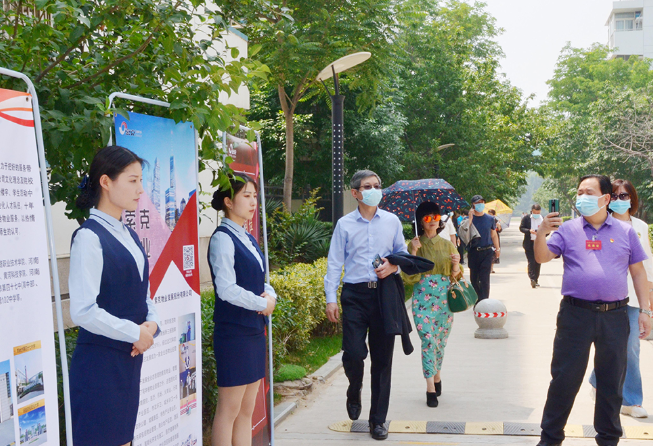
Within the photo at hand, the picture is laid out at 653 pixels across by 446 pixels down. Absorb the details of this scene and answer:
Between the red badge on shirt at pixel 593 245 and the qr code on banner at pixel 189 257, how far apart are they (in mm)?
2780

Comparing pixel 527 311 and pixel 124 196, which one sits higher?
pixel 124 196

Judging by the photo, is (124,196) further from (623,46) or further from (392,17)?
(623,46)

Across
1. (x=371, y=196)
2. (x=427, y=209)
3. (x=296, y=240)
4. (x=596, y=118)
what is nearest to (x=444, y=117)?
(x=596, y=118)

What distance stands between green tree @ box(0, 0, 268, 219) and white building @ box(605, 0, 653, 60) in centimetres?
8912

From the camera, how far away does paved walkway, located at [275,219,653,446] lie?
567 cm

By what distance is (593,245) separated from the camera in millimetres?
4875

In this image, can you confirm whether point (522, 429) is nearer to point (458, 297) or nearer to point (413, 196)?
point (458, 297)

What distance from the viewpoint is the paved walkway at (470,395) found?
5672 mm

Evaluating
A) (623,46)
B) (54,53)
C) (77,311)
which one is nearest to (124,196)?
(77,311)

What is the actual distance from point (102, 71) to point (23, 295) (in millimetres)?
1687

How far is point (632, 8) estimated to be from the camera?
8769 cm

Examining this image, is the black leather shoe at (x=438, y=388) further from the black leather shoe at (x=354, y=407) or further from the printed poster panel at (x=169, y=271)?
the printed poster panel at (x=169, y=271)

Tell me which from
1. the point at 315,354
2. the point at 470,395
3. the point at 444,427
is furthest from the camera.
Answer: the point at 315,354

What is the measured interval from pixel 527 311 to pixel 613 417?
8.49 metres
